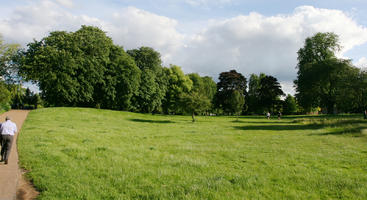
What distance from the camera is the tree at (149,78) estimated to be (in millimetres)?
54188

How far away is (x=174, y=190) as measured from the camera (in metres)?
6.61

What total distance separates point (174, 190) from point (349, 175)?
652cm

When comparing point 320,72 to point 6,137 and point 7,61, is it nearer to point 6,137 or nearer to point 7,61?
point 6,137

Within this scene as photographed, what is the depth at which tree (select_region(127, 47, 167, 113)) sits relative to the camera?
54.2 m

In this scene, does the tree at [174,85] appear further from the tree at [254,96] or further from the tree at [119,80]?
the tree at [254,96]

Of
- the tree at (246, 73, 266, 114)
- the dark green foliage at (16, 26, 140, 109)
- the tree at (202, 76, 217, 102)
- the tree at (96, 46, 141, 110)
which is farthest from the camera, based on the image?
the tree at (202, 76, 217, 102)

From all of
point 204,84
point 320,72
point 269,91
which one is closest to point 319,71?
point 320,72

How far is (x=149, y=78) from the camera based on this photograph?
55.1 m

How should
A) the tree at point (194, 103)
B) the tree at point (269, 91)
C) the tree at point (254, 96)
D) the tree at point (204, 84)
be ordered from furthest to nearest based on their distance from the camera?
the tree at point (204, 84), the tree at point (254, 96), the tree at point (269, 91), the tree at point (194, 103)

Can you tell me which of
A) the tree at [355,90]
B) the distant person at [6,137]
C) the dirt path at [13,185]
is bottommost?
the dirt path at [13,185]

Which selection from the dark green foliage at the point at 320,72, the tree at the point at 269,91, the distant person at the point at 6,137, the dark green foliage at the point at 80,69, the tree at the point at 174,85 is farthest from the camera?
the tree at the point at 269,91

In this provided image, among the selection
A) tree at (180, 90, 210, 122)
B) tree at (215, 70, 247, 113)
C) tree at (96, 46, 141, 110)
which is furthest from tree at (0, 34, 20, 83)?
tree at (215, 70, 247, 113)

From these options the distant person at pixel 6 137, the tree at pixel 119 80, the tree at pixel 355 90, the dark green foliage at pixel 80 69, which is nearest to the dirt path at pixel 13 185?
the distant person at pixel 6 137

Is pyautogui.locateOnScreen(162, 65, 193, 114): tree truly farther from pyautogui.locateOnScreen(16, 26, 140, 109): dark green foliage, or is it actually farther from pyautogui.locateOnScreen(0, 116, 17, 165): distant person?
pyautogui.locateOnScreen(0, 116, 17, 165): distant person
